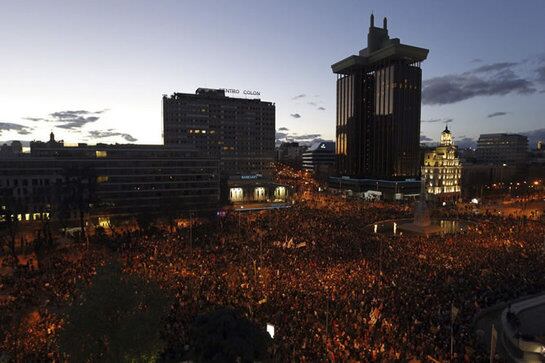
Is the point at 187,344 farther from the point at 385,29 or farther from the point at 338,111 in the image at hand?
the point at 385,29

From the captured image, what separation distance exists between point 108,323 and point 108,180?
61926mm

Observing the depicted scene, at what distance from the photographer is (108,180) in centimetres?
6969

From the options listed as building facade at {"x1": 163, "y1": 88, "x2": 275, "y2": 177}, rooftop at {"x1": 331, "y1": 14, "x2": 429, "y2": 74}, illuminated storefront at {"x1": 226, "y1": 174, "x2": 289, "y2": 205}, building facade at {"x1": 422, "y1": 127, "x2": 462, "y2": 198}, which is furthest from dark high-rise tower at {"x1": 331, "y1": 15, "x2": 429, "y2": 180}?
illuminated storefront at {"x1": 226, "y1": 174, "x2": 289, "y2": 205}

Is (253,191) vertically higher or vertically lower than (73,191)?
lower

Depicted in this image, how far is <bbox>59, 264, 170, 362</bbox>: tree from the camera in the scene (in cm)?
1300

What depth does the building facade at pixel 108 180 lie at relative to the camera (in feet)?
200

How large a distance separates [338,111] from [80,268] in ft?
425

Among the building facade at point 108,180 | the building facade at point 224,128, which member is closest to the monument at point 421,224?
the building facade at point 108,180

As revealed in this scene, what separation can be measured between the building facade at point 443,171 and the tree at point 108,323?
11224 centimetres

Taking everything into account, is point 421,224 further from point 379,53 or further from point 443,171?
point 379,53

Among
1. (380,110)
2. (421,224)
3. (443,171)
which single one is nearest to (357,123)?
(380,110)

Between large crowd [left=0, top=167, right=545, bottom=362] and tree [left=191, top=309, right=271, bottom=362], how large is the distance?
5385mm

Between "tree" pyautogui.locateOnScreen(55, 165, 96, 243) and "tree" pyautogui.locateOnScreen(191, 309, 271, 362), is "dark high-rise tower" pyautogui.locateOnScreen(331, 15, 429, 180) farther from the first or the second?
"tree" pyautogui.locateOnScreen(191, 309, 271, 362)

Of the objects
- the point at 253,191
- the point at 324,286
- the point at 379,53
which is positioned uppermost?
the point at 379,53
